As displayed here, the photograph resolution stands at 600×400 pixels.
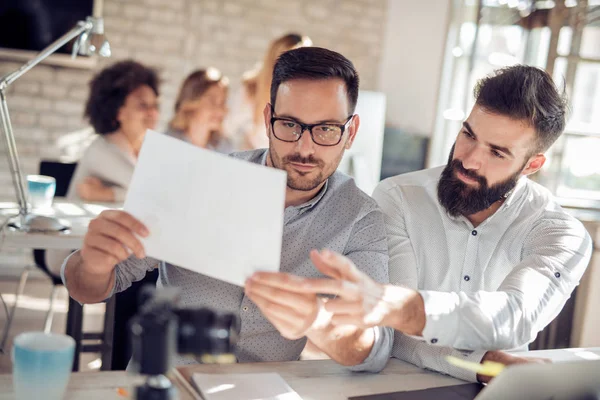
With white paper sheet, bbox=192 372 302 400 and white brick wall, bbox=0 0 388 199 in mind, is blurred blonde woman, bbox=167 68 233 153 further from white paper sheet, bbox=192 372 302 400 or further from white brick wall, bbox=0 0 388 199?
white paper sheet, bbox=192 372 302 400

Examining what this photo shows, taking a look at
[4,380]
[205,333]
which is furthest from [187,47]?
[205,333]

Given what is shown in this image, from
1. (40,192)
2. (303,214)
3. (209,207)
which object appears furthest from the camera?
(40,192)

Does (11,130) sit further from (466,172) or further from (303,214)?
(466,172)

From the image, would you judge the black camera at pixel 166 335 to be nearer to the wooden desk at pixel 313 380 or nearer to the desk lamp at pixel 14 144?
the wooden desk at pixel 313 380

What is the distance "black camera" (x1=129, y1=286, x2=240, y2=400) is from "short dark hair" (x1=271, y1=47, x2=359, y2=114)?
32.3 inches

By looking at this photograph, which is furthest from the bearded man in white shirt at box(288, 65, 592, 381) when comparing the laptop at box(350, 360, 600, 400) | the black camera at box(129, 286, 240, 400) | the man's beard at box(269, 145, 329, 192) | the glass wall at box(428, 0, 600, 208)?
the glass wall at box(428, 0, 600, 208)

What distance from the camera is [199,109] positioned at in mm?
3441

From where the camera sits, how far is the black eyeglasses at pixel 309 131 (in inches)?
56.4

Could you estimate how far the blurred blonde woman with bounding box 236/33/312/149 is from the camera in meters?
3.42

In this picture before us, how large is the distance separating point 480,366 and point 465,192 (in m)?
0.48

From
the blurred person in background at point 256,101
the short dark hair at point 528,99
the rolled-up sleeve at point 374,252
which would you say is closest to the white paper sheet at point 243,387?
the rolled-up sleeve at point 374,252

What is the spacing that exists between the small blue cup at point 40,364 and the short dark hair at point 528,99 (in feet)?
3.76

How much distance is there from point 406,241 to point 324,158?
0.31 m

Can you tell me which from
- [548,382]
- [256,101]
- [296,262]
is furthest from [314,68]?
[256,101]
